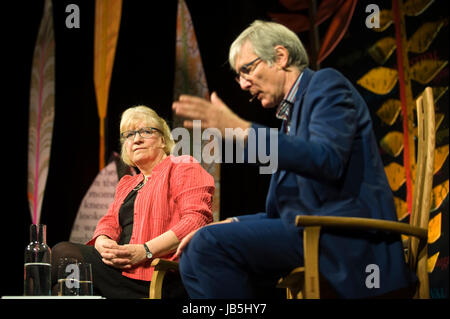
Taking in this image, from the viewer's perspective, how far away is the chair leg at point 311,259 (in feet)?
5.25

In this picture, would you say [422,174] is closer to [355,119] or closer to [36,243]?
[355,119]

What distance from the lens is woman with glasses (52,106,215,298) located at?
2533 mm

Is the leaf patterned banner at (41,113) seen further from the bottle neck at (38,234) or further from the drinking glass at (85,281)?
the drinking glass at (85,281)

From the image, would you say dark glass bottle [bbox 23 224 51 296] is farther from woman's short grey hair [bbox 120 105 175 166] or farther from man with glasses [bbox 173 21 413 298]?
woman's short grey hair [bbox 120 105 175 166]

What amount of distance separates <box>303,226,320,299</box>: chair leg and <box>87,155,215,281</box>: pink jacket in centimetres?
99

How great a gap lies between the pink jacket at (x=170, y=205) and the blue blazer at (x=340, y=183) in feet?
2.61

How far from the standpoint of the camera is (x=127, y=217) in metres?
2.80

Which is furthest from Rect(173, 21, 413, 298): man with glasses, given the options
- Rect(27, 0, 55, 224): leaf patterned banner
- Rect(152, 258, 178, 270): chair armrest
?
Rect(27, 0, 55, 224): leaf patterned banner

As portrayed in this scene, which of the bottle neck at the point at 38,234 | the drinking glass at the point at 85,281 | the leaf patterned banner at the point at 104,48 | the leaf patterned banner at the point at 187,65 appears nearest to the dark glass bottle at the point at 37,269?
the bottle neck at the point at 38,234

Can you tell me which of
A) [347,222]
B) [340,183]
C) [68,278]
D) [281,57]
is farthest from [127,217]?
[347,222]

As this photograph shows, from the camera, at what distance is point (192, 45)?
13.7 ft

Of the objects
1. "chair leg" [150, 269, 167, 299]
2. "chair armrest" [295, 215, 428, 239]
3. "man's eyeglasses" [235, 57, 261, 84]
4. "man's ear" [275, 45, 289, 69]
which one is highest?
"man's ear" [275, 45, 289, 69]

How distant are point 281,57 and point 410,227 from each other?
69 centimetres
